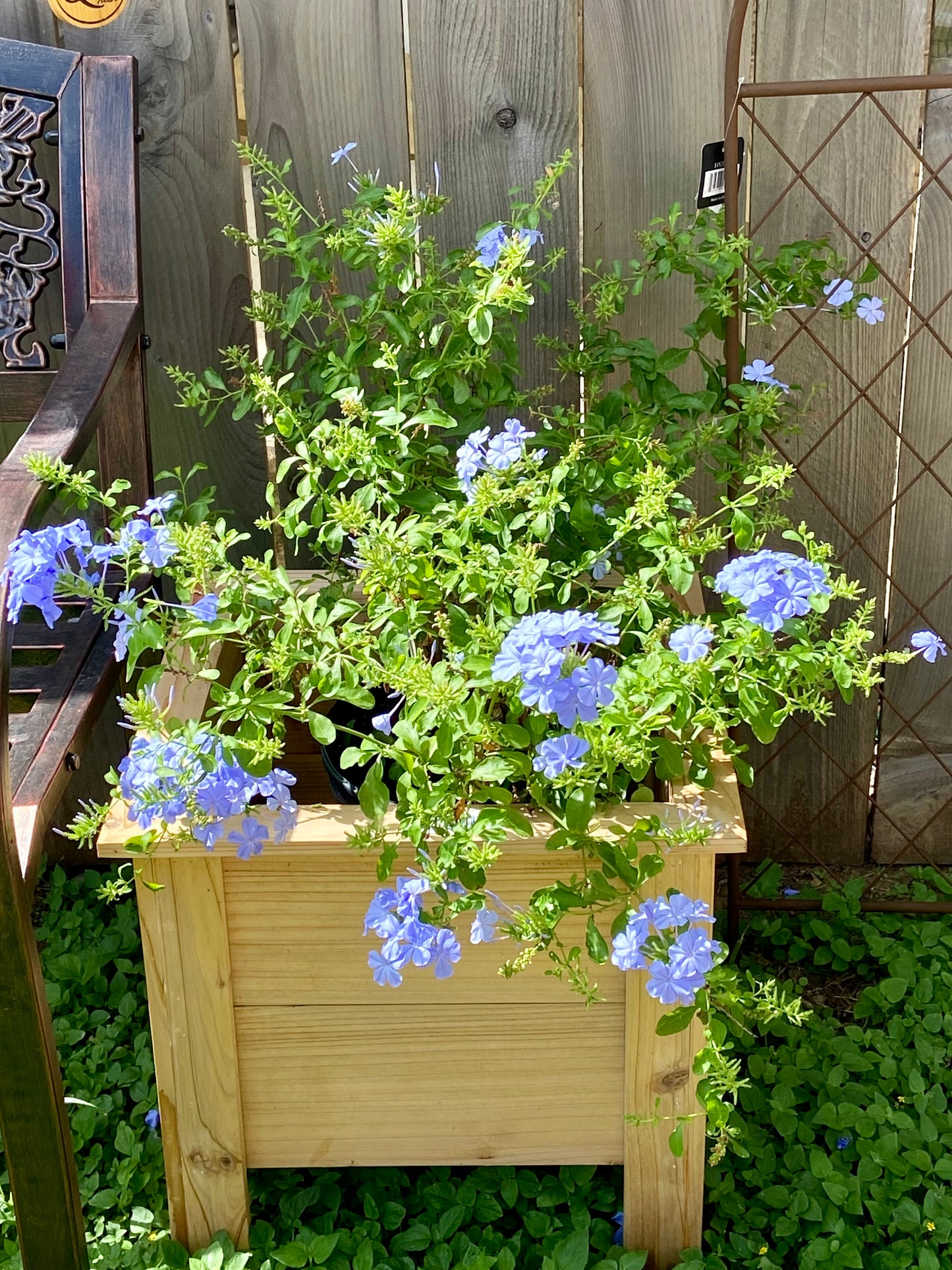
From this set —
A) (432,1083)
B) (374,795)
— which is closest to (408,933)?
(374,795)

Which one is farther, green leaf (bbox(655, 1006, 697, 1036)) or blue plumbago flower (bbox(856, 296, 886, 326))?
blue plumbago flower (bbox(856, 296, 886, 326))

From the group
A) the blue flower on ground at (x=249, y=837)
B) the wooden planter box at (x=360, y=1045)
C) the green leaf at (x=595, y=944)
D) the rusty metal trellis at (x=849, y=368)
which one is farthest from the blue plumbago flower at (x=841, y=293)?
the blue flower on ground at (x=249, y=837)

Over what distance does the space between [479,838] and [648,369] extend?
0.71m

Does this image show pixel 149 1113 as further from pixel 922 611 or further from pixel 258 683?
pixel 922 611

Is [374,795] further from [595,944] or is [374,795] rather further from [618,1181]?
[618,1181]

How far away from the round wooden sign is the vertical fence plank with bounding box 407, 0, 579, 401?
16.3 inches

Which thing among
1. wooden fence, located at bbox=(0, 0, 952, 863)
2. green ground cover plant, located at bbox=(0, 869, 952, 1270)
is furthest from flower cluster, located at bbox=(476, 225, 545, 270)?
green ground cover plant, located at bbox=(0, 869, 952, 1270)

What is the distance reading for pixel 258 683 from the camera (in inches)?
64.3

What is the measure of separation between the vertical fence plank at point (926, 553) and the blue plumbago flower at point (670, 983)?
0.90 m

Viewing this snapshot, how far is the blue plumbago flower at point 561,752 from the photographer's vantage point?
3.84 feet

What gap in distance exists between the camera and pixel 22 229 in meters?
1.67

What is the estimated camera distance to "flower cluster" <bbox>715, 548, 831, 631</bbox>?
1183 mm

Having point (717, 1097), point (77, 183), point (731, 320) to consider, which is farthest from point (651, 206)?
point (717, 1097)

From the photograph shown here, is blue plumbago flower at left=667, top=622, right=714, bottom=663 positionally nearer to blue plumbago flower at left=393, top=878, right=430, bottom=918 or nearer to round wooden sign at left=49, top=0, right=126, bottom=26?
blue plumbago flower at left=393, top=878, right=430, bottom=918
